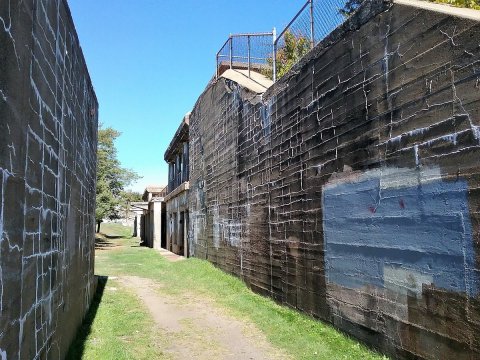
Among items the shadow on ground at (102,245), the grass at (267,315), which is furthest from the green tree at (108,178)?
the grass at (267,315)

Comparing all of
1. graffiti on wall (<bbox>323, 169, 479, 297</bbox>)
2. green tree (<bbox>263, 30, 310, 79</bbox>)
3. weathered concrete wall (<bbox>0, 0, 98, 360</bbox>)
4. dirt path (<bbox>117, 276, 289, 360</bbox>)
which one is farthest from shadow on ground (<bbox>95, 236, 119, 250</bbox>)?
weathered concrete wall (<bbox>0, 0, 98, 360</bbox>)

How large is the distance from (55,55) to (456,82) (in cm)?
358

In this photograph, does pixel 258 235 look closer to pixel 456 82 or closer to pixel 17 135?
pixel 456 82

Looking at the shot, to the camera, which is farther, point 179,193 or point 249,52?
point 179,193

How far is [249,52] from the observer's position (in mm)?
12484

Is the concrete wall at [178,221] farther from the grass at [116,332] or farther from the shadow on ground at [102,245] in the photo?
the grass at [116,332]

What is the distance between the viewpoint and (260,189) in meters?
9.70

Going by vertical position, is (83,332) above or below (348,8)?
below

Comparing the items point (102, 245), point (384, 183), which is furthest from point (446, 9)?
point (102, 245)

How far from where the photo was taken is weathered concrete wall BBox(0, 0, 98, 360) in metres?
2.39

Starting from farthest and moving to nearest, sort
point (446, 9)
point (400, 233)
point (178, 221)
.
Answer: point (178, 221), point (400, 233), point (446, 9)

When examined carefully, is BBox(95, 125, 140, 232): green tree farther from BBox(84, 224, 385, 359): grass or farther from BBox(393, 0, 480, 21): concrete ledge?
BBox(393, 0, 480, 21): concrete ledge

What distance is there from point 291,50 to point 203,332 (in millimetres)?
5825

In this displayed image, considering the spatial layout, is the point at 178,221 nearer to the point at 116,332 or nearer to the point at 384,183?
the point at 116,332
